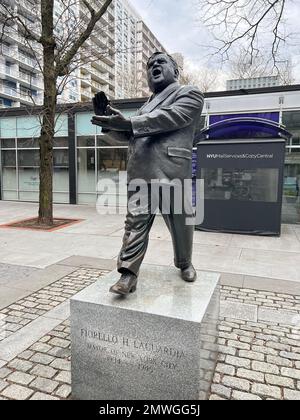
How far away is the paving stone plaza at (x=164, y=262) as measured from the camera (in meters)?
2.70

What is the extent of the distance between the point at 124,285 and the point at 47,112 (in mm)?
8352

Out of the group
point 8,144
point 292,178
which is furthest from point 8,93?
point 292,178

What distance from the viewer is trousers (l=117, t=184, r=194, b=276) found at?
8.74ft

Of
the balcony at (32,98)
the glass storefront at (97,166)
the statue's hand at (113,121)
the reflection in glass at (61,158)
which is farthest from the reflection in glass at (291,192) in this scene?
the statue's hand at (113,121)

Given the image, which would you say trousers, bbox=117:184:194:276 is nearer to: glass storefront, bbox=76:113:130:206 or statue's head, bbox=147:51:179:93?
statue's head, bbox=147:51:179:93

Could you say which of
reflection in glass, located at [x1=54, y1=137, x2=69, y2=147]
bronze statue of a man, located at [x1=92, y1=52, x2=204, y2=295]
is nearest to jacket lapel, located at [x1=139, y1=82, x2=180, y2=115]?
bronze statue of a man, located at [x1=92, y1=52, x2=204, y2=295]

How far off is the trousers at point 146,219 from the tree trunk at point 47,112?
24.9 feet

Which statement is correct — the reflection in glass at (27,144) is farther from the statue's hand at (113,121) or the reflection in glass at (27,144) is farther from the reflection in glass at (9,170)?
the statue's hand at (113,121)

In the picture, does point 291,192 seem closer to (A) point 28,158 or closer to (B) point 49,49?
(B) point 49,49

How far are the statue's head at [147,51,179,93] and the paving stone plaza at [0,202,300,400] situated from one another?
2549mm

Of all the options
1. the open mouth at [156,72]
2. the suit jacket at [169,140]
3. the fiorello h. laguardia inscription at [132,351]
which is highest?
the open mouth at [156,72]

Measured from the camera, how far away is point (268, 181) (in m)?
9.01

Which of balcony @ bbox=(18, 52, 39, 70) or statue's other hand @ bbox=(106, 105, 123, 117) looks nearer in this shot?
statue's other hand @ bbox=(106, 105, 123, 117)

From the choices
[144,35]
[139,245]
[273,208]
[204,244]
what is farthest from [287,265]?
[144,35]
